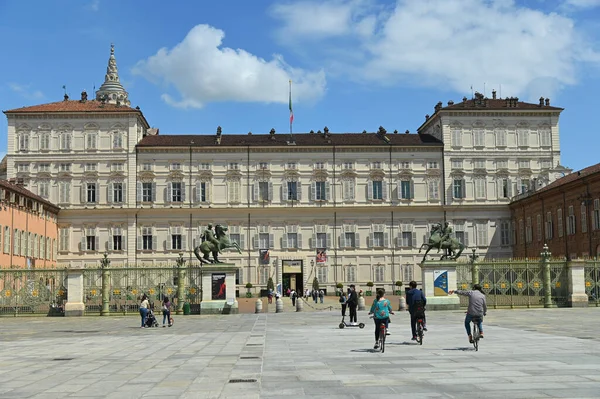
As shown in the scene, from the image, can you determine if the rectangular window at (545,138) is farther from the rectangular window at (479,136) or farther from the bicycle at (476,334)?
the bicycle at (476,334)

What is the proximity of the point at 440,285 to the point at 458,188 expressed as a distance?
1268 inches

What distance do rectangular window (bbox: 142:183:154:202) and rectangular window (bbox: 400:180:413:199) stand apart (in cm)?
2260

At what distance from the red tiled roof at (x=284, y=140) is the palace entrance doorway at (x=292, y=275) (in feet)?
35.4

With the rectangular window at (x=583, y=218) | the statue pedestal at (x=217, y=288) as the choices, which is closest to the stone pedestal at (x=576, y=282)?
the statue pedestal at (x=217, y=288)

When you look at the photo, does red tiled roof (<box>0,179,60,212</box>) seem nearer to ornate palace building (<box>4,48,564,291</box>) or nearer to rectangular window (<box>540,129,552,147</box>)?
ornate palace building (<box>4,48,564,291</box>)

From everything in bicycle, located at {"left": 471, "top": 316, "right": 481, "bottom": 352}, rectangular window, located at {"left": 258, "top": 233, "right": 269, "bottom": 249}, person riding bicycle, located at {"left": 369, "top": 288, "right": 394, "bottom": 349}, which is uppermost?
rectangular window, located at {"left": 258, "top": 233, "right": 269, "bottom": 249}

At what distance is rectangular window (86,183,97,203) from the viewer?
64125 mm

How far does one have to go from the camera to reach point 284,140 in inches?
2660

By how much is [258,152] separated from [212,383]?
53.4 m

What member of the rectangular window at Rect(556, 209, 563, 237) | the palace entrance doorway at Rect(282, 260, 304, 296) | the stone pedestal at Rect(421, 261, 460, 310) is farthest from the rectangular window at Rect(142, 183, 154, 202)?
the stone pedestal at Rect(421, 261, 460, 310)

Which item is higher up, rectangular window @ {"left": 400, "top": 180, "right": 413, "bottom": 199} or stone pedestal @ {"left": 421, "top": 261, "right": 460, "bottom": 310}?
rectangular window @ {"left": 400, "top": 180, "right": 413, "bottom": 199}

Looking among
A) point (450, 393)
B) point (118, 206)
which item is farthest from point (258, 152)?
point (450, 393)

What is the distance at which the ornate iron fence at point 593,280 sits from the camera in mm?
36531

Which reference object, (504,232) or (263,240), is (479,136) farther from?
(263,240)
